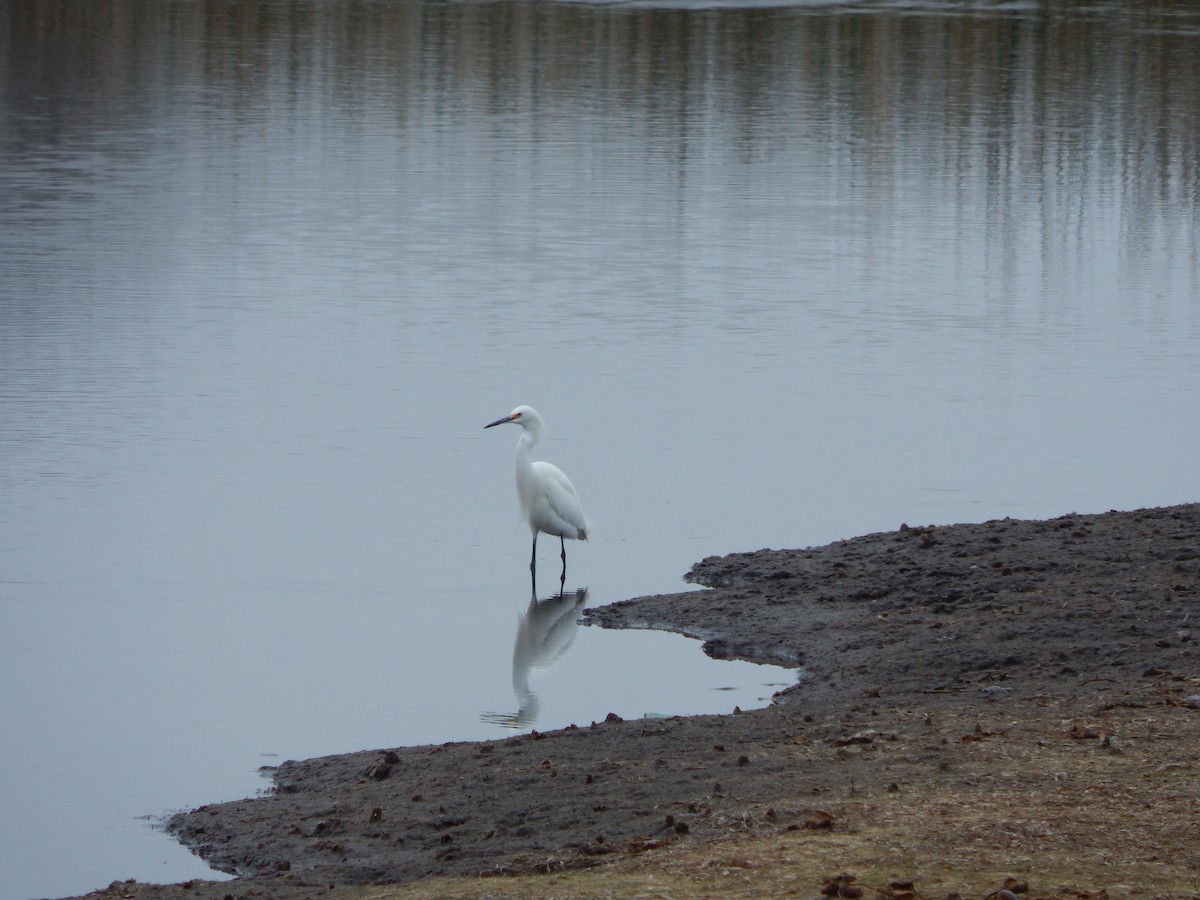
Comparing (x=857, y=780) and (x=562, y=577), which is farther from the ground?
(x=857, y=780)

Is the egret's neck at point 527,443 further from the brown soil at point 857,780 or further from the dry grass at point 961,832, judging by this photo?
the dry grass at point 961,832

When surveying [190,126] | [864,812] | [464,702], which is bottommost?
[464,702]

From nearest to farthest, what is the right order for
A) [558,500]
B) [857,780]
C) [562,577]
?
[857,780]
[558,500]
[562,577]

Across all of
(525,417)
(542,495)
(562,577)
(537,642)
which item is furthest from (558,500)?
(537,642)

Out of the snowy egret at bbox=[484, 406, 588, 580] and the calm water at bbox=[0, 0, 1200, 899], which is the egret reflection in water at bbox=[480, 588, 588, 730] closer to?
the calm water at bbox=[0, 0, 1200, 899]

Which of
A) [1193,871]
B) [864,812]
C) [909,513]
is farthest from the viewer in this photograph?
[909,513]

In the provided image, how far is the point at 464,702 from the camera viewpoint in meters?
9.78

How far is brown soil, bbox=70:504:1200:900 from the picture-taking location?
585cm

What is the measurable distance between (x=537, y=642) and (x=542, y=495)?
1487 mm

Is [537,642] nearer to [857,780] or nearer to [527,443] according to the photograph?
[527,443]

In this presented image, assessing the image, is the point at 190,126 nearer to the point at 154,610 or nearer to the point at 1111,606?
the point at 154,610

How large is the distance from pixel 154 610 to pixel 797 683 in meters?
3.84

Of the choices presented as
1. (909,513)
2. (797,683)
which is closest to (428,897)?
(797,683)

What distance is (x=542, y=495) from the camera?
12.0 m
